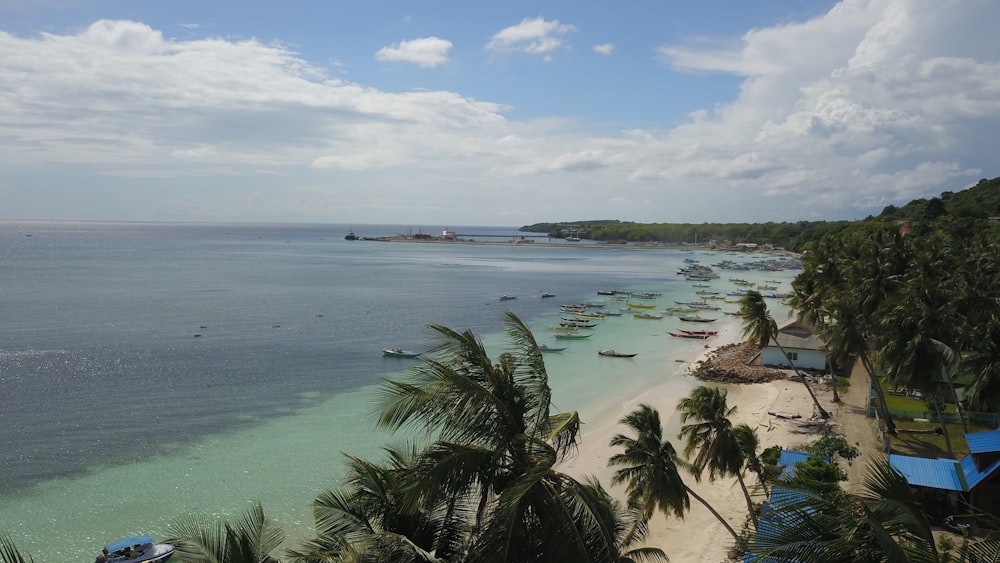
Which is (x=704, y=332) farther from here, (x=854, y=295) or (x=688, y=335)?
(x=854, y=295)

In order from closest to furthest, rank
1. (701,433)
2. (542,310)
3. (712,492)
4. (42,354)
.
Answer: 1. (701,433)
2. (712,492)
3. (42,354)
4. (542,310)

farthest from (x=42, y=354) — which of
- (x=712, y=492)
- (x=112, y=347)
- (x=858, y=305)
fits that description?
(x=858, y=305)

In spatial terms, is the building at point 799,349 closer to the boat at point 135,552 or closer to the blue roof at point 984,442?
the blue roof at point 984,442

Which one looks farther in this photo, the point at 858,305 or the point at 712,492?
the point at 858,305

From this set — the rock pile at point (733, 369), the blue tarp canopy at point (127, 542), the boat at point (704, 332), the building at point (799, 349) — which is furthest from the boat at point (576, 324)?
the blue tarp canopy at point (127, 542)

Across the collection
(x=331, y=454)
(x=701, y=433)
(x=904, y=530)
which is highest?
(x=904, y=530)

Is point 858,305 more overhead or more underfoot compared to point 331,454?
more overhead

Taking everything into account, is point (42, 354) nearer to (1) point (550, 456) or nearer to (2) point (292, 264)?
(1) point (550, 456)
